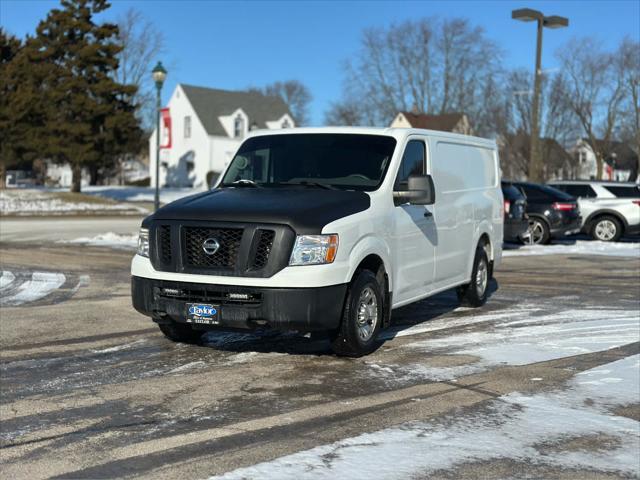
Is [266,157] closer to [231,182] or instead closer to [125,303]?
[231,182]

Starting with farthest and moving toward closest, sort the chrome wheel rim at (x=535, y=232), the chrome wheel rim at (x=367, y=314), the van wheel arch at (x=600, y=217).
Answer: the van wheel arch at (x=600, y=217)
the chrome wheel rim at (x=535, y=232)
the chrome wheel rim at (x=367, y=314)

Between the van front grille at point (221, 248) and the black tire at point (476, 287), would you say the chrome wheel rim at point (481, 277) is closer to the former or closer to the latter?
the black tire at point (476, 287)

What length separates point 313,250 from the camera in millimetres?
6301

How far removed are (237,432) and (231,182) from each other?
363cm

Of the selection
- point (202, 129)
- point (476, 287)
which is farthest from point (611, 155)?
point (476, 287)

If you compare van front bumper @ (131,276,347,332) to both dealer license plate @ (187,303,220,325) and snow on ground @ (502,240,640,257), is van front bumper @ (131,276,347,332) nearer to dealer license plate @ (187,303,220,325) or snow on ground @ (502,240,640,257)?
dealer license plate @ (187,303,220,325)

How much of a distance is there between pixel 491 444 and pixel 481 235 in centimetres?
550

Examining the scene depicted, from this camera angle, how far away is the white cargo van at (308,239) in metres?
6.27

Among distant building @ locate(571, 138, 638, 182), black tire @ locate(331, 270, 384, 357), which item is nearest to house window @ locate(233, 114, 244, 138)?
distant building @ locate(571, 138, 638, 182)

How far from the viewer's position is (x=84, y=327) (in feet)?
27.6

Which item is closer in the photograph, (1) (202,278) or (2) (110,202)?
(1) (202,278)

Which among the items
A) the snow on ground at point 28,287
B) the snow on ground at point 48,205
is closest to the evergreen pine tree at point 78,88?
the snow on ground at point 48,205

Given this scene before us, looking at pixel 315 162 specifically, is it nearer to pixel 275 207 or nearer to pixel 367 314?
pixel 275 207

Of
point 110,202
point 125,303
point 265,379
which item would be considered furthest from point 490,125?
point 265,379
